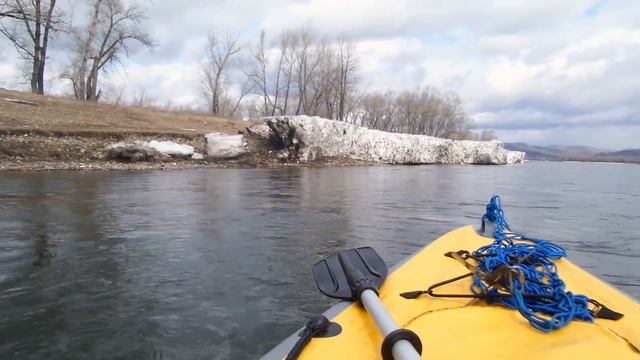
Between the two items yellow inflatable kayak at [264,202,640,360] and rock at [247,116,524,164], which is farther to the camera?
rock at [247,116,524,164]

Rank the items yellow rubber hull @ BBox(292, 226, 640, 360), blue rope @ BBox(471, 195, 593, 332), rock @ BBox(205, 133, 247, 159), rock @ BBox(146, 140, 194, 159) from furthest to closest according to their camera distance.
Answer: rock @ BBox(205, 133, 247, 159)
rock @ BBox(146, 140, 194, 159)
blue rope @ BBox(471, 195, 593, 332)
yellow rubber hull @ BBox(292, 226, 640, 360)

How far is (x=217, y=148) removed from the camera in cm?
2455

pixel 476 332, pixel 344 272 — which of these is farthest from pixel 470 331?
pixel 344 272

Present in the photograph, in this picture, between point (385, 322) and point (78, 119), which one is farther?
point (78, 119)

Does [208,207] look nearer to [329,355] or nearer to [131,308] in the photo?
Answer: [131,308]

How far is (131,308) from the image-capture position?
3564mm

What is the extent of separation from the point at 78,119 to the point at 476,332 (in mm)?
26592

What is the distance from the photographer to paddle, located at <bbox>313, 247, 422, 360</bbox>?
152 cm

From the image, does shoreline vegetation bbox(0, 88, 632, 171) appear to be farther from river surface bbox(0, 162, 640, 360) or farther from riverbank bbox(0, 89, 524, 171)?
river surface bbox(0, 162, 640, 360)

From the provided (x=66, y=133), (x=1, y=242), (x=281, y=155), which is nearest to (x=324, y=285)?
(x=1, y=242)

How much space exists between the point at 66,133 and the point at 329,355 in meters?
22.1

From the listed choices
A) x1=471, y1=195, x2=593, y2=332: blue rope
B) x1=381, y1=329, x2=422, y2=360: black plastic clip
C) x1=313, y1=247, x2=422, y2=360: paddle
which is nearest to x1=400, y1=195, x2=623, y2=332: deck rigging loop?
x1=471, y1=195, x2=593, y2=332: blue rope

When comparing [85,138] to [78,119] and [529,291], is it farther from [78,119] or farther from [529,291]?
[529,291]

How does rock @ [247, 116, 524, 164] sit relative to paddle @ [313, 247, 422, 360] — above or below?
above
